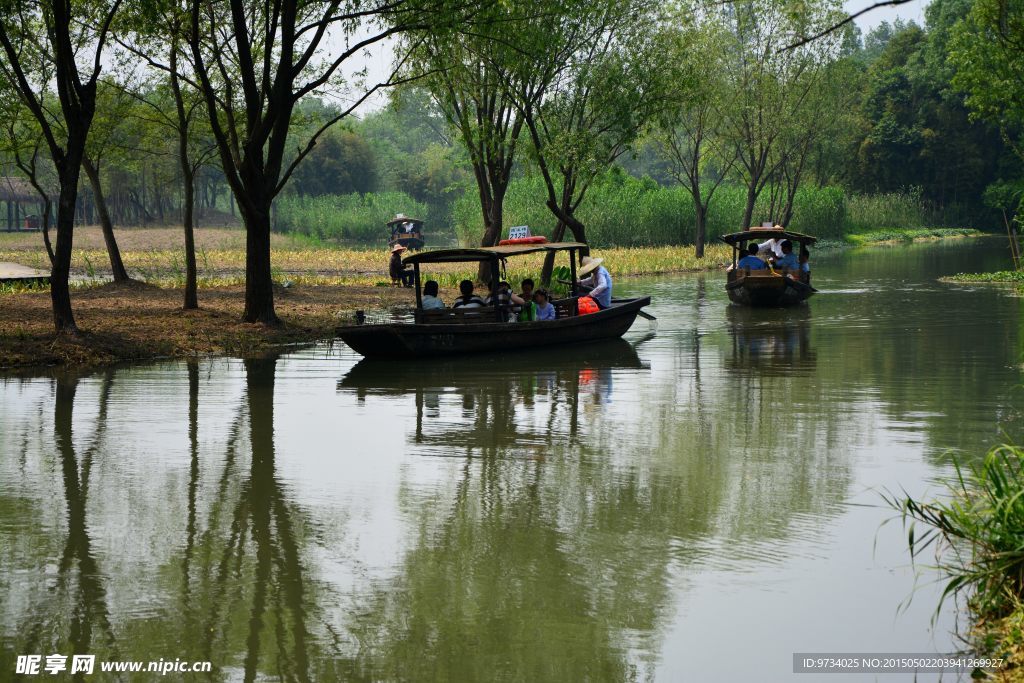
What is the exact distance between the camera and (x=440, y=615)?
684cm

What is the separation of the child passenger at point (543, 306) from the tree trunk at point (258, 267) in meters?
4.62

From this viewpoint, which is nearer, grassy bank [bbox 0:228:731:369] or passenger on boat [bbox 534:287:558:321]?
grassy bank [bbox 0:228:731:369]

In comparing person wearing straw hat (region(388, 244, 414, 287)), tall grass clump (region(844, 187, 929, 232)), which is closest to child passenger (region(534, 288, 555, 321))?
person wearing straw hat (region(388, 244, 414, 287))

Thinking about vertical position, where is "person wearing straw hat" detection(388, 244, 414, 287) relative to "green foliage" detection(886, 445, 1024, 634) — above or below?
above

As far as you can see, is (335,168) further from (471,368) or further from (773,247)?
(471,368)

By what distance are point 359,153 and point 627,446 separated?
74.7 m

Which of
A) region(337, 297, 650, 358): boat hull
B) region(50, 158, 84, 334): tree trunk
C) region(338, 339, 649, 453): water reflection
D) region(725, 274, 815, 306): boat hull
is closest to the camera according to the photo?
A: region(338, 339, 649, 453): water reflection

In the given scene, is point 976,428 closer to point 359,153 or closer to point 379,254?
point 379,254

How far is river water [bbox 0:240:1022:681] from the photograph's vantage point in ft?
21.2

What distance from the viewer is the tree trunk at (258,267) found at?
2034 centimetres

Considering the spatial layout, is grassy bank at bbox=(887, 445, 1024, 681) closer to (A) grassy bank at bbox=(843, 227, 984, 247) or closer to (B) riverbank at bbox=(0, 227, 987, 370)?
(B) riverbank at bbox=(0, 227, 987, 370)

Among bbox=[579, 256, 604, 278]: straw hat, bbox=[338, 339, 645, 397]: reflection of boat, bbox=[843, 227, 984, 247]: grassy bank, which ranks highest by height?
bbox=[843, 227, 984, 247]: grassy bank

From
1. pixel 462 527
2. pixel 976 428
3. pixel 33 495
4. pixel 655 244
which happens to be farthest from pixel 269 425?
pixel 655 244

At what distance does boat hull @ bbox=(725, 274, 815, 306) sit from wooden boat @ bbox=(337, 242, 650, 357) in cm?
699
